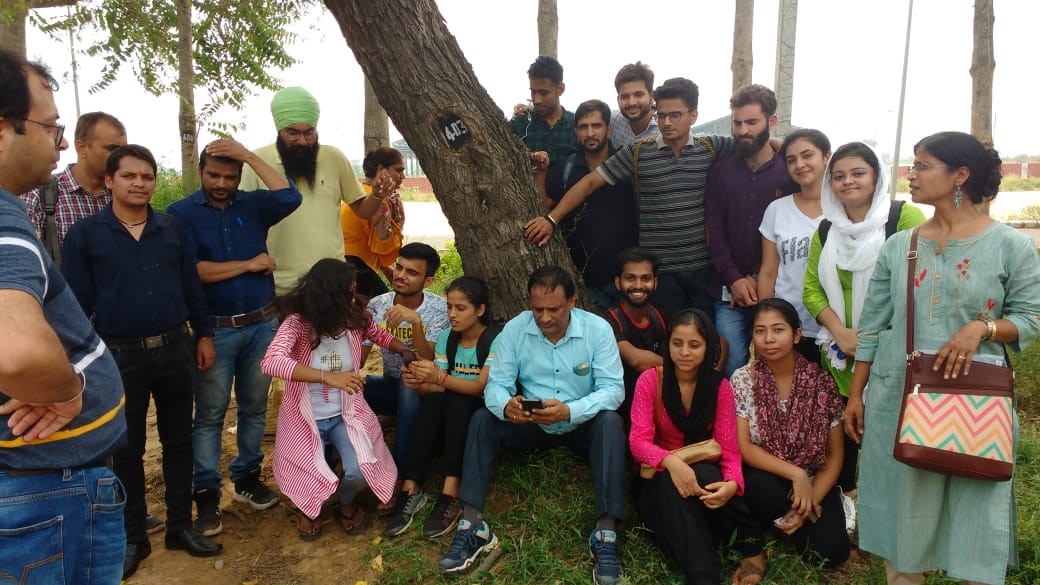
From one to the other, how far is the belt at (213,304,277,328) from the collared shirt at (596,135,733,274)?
2.11 meters

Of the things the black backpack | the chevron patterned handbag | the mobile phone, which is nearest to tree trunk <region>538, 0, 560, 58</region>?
the black backpack

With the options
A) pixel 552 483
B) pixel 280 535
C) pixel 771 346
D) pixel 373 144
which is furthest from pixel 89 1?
pixel 771 346

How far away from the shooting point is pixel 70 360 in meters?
1.85

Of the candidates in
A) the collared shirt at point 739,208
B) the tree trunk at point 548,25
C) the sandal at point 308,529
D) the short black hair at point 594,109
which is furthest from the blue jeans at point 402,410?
the tree trunk at point 548,25

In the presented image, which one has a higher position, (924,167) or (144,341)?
(924,167)

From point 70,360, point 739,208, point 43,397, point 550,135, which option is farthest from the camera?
point 550,135

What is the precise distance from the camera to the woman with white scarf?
342 centimetres

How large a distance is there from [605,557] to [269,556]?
1756mm

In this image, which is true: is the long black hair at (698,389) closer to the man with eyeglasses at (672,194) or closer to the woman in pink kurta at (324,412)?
the man with eyeglasses at (672,194)

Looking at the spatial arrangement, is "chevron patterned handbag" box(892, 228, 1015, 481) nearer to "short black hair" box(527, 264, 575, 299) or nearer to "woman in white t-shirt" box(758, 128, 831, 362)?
"woman in white t-shirt" box(758, 128, 831, 362)

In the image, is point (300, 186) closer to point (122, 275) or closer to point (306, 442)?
point (122, 275)

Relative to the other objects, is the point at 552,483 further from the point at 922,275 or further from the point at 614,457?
the point at 922,275

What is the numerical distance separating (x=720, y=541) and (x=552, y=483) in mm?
907

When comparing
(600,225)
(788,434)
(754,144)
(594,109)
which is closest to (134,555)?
(600,225)
